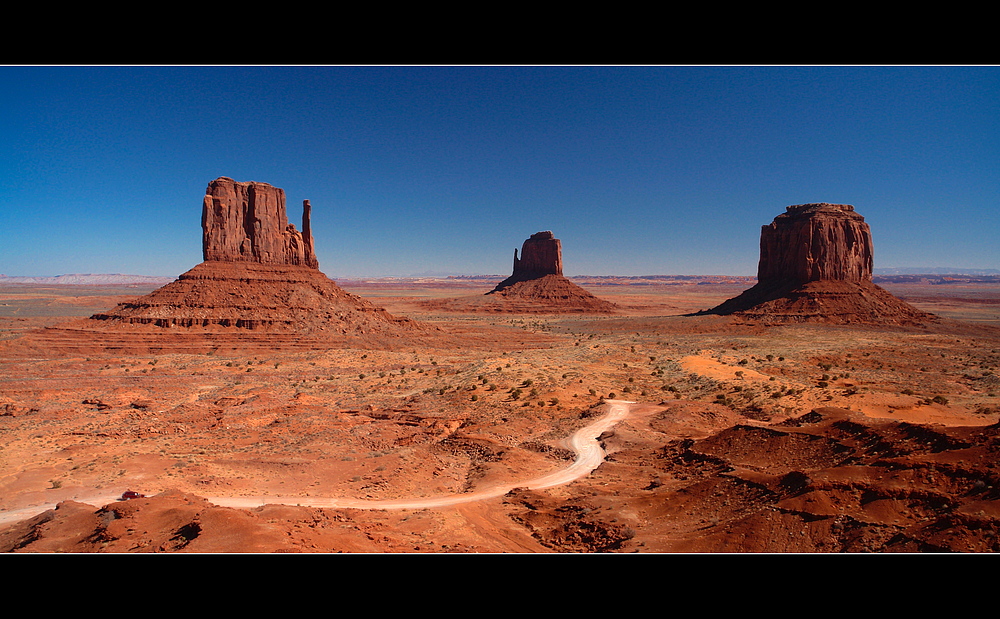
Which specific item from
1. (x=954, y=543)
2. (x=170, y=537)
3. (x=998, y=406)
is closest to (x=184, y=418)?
(x=170, y=537)

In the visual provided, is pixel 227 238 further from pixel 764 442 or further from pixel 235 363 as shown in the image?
pixel 764 442

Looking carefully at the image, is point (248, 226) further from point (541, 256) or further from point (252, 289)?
point (541, 256)

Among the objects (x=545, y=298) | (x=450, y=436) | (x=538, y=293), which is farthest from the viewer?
(x=538, y=293)

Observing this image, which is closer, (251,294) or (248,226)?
(251,294)

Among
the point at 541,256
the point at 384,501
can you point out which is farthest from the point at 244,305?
the point at 541,256

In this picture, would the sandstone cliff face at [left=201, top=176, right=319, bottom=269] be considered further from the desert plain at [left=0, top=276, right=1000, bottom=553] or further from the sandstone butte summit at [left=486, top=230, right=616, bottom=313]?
the sandstone butte summit at [left=486, top=230, right=616, bottom=313]

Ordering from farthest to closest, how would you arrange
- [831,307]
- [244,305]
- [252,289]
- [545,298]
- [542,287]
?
[542,287]
[545,298]
[831,307]
[252,289]
[244,305]

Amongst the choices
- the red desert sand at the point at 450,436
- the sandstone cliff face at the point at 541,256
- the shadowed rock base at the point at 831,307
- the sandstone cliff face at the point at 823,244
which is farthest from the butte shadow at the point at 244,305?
the sandstone cliff face at the point at 541,256
